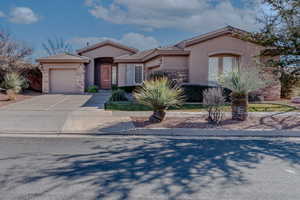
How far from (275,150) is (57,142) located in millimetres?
6135

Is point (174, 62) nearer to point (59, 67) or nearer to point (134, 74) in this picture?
point (134, 74)

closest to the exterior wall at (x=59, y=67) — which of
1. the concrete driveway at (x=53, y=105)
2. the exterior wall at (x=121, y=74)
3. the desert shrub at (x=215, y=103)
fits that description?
the exterior wall at (x=121, y=74)

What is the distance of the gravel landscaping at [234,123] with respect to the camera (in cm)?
920

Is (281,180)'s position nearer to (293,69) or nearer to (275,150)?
(275,150)

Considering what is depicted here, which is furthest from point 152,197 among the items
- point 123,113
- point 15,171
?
point 123,113

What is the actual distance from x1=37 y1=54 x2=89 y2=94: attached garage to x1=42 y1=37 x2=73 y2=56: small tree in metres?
23.1

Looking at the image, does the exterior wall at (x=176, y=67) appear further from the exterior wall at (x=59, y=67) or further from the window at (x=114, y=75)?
the window at (x=114, y=75)

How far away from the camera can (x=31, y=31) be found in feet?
106

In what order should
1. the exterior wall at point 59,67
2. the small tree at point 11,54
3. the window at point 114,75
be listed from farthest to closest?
the window at point 114,75 → the exterior wall at point 59,67 → the small tree at point 11,54

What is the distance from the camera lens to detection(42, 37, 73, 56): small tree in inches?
1738

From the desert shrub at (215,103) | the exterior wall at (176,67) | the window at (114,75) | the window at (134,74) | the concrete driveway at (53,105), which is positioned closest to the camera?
the desert shrub at (215,103)

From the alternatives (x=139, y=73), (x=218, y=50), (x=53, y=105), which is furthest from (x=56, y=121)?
(x=139, y=73)

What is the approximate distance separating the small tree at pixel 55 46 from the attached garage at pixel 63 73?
75.9 feet

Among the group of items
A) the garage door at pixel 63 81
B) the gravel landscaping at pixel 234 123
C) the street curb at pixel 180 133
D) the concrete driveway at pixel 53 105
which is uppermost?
the garage door at pixel 63 81
